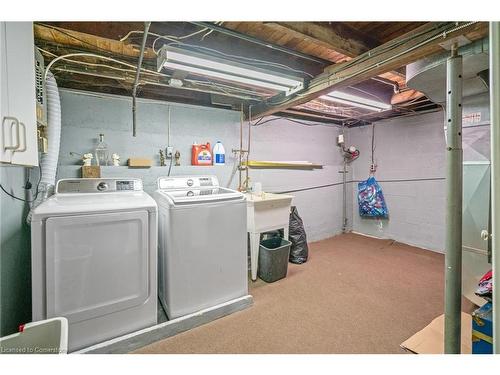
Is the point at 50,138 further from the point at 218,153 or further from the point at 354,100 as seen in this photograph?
the point at 354,100

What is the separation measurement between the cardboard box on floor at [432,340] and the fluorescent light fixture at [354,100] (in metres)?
2.41

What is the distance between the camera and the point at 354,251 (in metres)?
3.72

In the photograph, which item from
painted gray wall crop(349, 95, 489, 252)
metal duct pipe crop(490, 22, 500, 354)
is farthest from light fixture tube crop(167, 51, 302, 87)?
painted gray wall crop(349, 95, 489, 252)

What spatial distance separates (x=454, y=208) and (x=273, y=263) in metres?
1.84

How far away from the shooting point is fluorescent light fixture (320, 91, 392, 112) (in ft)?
8.91

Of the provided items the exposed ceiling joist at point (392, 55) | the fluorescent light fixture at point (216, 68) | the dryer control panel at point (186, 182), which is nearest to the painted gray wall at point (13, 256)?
the dryer control panel at point (186, 182)

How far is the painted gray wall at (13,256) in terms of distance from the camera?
1.45m

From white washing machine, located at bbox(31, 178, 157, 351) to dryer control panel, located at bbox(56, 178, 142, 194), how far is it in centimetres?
17

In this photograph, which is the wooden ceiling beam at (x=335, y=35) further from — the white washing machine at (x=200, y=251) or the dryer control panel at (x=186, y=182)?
the dryer control panel at (x=186, y=182)

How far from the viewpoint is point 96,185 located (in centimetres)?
214

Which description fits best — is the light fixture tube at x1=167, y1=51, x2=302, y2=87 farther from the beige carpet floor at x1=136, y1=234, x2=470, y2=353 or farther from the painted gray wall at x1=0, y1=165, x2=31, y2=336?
the beige carpet floor at x1=136, y1=234, x2=470, y2=353

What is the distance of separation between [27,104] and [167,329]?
1753mm

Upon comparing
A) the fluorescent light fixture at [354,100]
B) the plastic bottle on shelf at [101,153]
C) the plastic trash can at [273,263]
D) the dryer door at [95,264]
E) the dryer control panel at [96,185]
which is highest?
the fluorescent light fixture at [354,100]
